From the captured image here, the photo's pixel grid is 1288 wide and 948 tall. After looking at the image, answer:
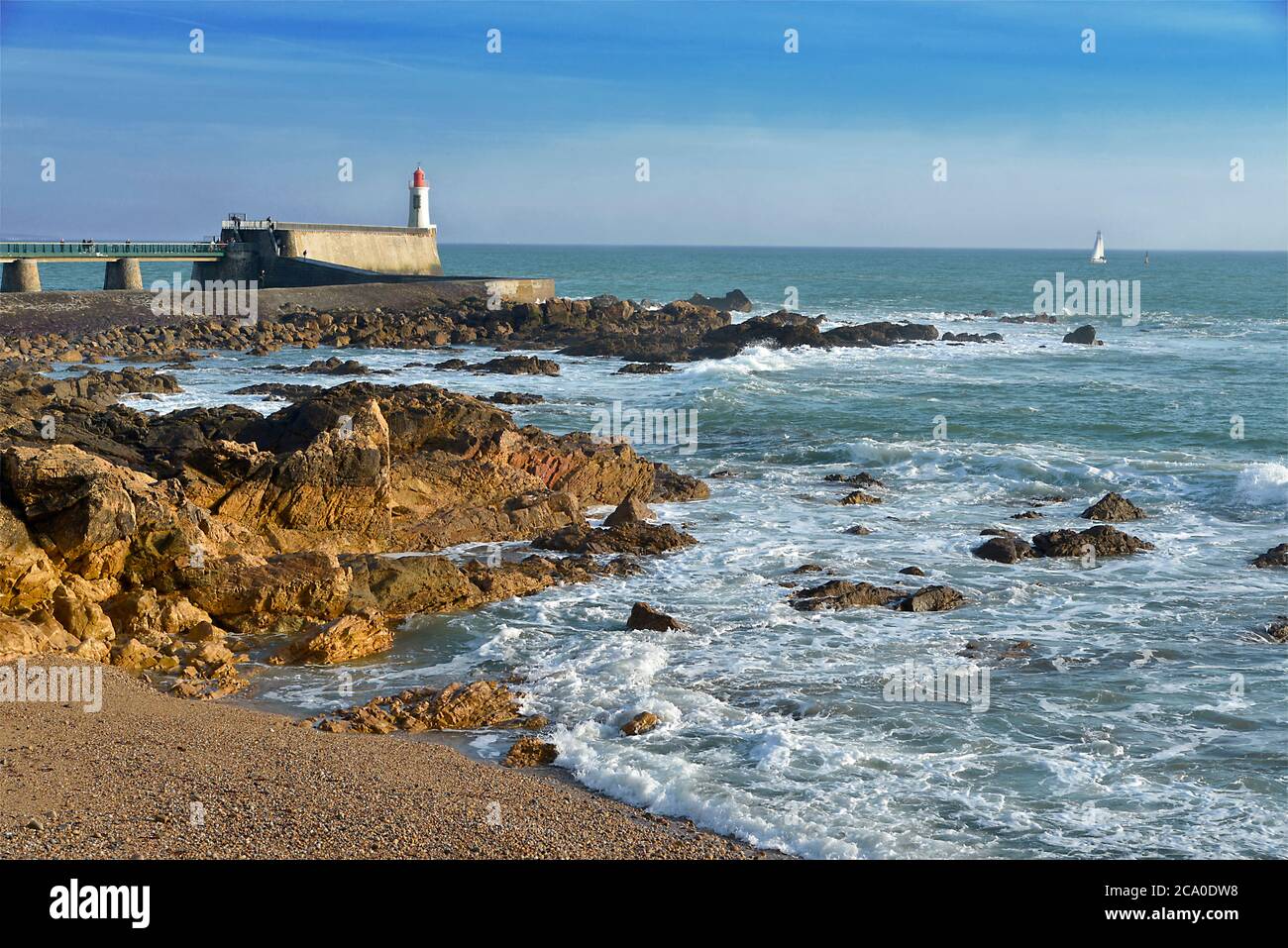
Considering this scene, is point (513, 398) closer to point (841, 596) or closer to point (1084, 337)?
point (841, 596)

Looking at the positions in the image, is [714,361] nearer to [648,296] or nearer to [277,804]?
[277,804]

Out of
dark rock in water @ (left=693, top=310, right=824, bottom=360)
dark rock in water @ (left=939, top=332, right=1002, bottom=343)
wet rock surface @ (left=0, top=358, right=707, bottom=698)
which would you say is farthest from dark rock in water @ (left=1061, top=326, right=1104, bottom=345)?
wet rock surface @ (left=0, top=358, right=707, bottom=698)

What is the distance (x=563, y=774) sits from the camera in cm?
831

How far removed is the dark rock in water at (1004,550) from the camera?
1404 centimetres

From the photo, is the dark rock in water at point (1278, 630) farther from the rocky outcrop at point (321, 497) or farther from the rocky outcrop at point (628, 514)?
the rocky outcrop at point (321, 497)

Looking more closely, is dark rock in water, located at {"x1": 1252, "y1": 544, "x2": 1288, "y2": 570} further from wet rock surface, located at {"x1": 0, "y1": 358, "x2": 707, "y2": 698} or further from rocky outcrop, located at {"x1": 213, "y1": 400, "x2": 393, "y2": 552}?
rocky outcrop, located at {"x1": 213, "y1": 400, "x2": 393, "y2": 552}

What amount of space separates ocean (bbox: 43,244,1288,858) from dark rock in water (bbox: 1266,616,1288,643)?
201mm

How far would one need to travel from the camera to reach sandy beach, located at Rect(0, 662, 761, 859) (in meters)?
6.70

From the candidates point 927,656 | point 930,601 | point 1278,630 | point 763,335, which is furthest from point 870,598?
point 763,335

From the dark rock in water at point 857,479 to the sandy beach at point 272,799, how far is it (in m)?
11.1

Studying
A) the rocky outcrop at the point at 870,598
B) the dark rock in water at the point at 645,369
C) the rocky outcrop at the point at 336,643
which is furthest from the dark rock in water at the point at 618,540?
the dark rock in water at the point at 645,369
